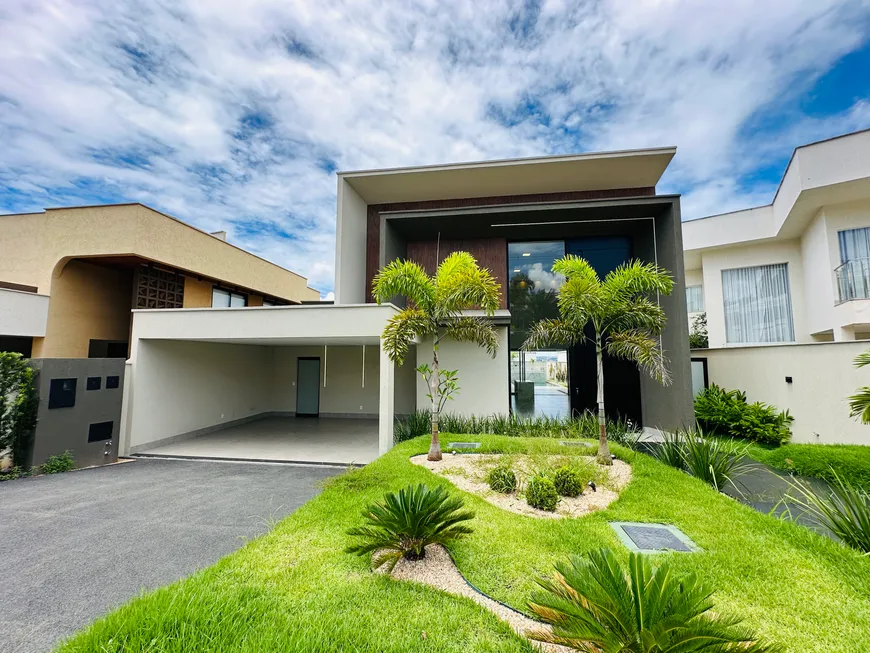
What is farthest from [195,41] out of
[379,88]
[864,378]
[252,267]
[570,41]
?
[864,378]

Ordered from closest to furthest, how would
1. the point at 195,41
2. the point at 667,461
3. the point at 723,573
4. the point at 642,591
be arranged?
the point at 642,591
the point at 723,573
the point at 667,461
the point at 195,41

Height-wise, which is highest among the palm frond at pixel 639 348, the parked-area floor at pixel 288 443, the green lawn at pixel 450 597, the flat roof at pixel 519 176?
the flat roof at pixel 519 176

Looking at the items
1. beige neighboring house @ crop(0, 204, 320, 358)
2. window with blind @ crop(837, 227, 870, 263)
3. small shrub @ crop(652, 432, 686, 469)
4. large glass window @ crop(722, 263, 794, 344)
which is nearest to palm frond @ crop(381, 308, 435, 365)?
small shrub @ crop(652, 432, 686, 469)

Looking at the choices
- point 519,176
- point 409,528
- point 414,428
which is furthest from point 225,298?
point 409,528

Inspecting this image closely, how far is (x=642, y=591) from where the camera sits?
2193mm

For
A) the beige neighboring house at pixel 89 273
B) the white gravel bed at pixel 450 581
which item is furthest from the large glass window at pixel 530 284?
the beige neighboring house at pixel 89 273

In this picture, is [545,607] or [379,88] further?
[379,88]

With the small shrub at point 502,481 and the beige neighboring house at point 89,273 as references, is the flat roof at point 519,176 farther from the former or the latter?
the small shrub at point 502,481

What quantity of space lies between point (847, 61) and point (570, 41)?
31.2 feet

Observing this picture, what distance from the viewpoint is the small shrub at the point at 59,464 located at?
24.5 feet

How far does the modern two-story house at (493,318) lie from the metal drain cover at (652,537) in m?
5.96

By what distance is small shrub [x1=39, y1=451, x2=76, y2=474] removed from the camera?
24.5 ft

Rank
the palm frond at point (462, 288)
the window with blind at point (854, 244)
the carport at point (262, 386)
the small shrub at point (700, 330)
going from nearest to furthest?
the palm frond at point (462, 288), the carport at point (262, 386), the window with blind at point (854, 244), the small shrub at point (700, 330)

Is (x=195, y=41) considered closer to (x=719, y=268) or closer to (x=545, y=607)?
(x=545, y=607)
